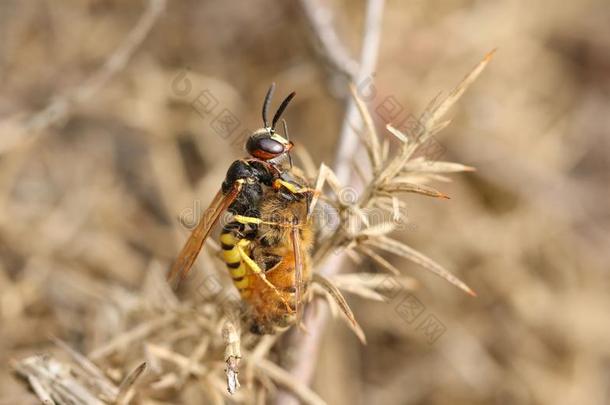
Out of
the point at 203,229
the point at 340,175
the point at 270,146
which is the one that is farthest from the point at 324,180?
the point at 340,175

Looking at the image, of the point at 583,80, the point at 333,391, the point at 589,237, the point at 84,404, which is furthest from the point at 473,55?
the point at 84,404

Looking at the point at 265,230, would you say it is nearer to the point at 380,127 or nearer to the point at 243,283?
the point at 243,283

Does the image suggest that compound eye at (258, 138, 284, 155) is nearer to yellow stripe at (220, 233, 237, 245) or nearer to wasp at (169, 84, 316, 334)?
wasp at (169, 84, 316, 334)

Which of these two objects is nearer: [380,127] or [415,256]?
[415,256]

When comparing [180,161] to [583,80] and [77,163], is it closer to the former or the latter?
[77,163]

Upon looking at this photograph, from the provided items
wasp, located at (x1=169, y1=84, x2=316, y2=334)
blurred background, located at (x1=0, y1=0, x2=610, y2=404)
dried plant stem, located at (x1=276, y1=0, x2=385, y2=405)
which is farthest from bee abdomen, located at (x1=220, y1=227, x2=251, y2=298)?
blurred background, located at (x1=0, y1=0, x2=610, y2=404)

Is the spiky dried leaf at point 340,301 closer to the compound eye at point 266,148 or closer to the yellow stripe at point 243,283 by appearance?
the yellow stripe at point 243,283

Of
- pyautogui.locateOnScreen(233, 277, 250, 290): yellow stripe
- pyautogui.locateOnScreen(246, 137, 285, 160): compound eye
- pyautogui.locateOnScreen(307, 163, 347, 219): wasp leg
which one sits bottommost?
pyautogui.locateOnScreen(233, 277, 250, 290): yellow stripe

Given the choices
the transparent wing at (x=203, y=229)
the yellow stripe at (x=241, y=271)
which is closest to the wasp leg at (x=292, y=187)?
the transparent wing at (x=203, y=229)
